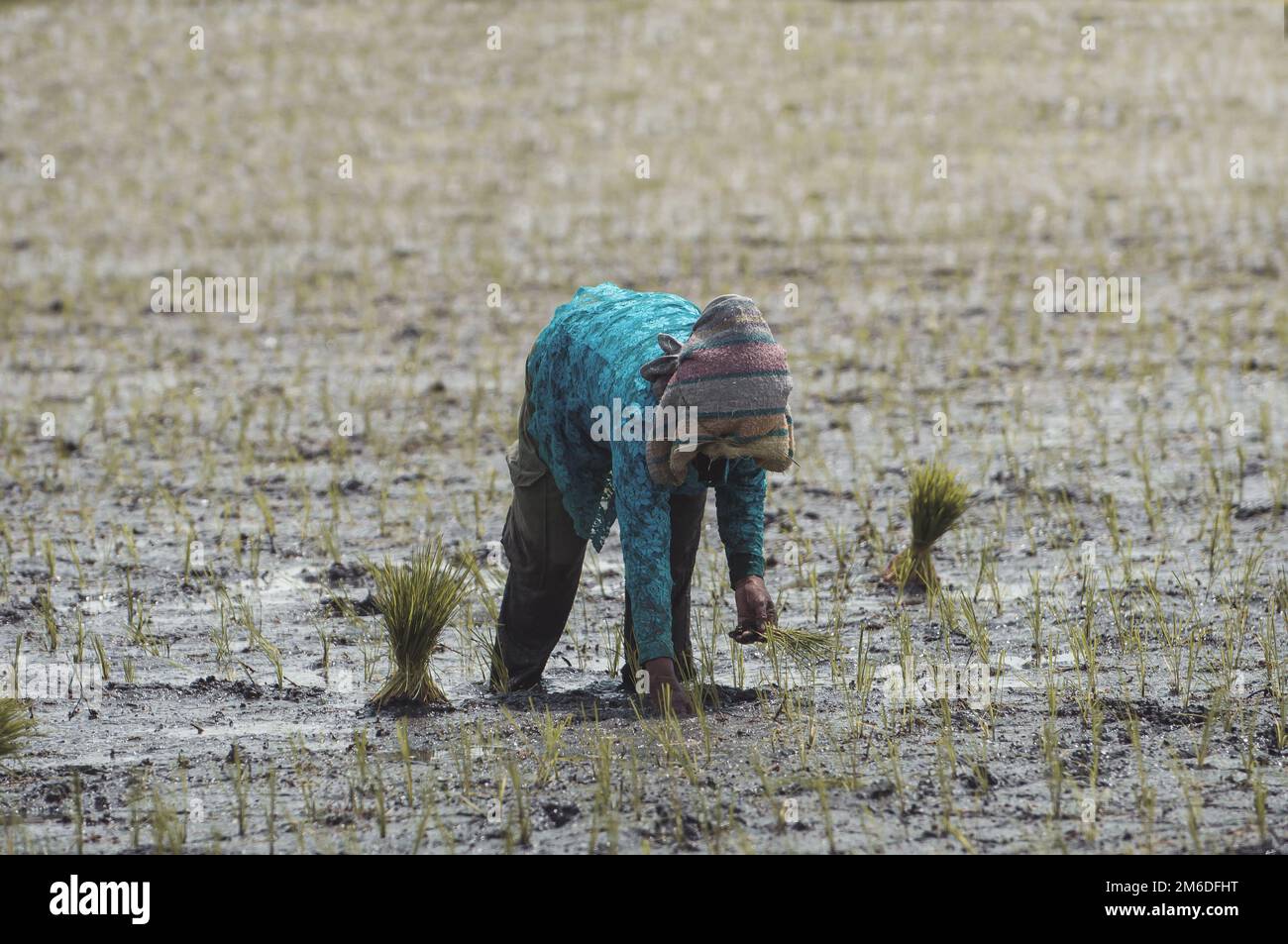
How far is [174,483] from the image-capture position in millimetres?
7160

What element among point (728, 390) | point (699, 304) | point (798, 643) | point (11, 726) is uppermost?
point (699, 304)

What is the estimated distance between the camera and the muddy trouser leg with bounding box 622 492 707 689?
165 inches

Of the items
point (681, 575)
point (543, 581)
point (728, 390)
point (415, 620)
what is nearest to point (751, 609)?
point (681, 575)

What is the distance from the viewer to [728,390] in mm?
3598

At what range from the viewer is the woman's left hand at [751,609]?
12.9ft

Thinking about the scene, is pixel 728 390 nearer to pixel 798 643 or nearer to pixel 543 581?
pixel 798 643

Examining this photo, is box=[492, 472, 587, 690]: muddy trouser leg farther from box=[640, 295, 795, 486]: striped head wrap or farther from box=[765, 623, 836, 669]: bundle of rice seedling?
box=[640, 295, 795, 486]: striped head wrap

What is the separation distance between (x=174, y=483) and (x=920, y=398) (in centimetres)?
365

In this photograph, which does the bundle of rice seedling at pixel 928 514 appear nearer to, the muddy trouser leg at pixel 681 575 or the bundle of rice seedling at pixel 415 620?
the muddy trouser leg at pixel 681 575

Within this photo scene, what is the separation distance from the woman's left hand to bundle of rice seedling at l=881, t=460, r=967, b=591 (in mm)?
1536

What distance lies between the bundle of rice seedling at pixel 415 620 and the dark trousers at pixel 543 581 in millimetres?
177

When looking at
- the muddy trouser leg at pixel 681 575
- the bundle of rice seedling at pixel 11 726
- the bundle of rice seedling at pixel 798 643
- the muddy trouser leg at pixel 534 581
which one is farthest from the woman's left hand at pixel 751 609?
the bundle of rice seedling at pixel 11 726

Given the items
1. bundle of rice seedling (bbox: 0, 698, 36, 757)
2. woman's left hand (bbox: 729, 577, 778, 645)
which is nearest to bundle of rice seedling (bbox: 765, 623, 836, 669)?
woman's left hand (bbox: 729, 577, 778, 645)

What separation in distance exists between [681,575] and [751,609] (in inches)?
15.5
